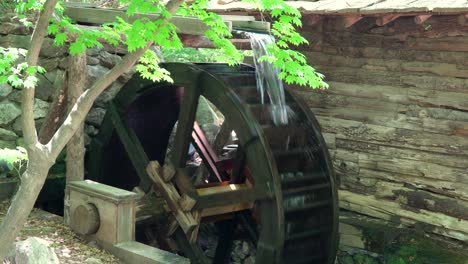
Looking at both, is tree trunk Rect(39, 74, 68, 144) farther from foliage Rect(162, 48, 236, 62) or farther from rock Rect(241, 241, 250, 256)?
foliage Rect(162, 48, 236, 62)

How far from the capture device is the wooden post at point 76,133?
20.7ft

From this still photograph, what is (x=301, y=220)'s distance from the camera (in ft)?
19.4

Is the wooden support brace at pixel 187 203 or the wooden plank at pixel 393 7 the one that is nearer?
the wooden plank at pixel 393 7

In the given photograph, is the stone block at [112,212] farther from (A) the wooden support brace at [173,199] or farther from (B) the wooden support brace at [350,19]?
(B) the wooden support brace at [350,19]

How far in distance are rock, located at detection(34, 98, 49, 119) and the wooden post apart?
3.07ft

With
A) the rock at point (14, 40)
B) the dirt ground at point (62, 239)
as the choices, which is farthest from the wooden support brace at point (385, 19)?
the rock at point (14, 40)

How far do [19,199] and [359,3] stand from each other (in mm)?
3421

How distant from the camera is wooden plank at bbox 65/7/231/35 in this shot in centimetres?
554

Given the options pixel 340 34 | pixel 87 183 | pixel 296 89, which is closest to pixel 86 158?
pixel 87 183

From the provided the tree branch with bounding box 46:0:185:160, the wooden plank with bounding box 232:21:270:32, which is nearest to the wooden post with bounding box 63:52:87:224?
the wooden plank with bounding box 232:21:270:32

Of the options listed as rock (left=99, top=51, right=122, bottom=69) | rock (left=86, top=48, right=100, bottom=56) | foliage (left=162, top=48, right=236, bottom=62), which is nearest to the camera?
rock (left=86, top=48, right=100, bottom=56)

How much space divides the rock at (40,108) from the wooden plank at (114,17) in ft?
4.33

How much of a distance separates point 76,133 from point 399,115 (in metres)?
3.44

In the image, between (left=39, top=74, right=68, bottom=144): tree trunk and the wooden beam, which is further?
(left=39, top=74, right=68, bottom=144): tree trunk
